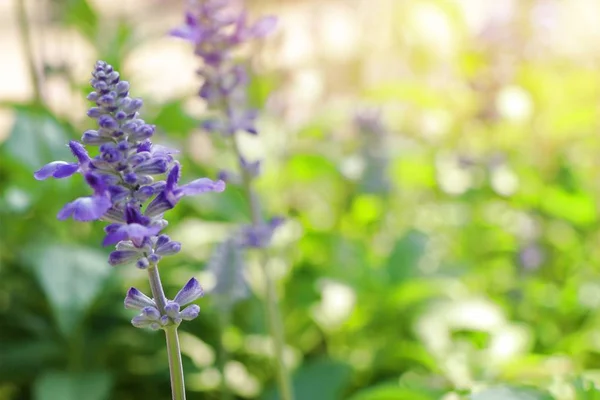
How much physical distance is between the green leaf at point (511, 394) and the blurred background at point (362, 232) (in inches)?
8.7

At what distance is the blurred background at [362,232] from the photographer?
1.78 meters

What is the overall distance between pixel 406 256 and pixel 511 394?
92 cm

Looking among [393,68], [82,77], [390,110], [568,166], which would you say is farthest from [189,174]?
[393,68]

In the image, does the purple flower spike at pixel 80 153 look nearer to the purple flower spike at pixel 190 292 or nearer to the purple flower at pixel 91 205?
the purple flower at pixel 91 205

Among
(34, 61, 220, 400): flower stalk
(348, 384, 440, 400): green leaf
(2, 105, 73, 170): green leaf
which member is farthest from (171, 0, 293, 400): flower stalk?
(2, 105, 73, 170): green leaf

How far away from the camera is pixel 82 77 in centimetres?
234

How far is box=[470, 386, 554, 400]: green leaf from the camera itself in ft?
3.65

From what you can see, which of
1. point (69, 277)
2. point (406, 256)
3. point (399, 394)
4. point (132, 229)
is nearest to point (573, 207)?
point (406, 256)

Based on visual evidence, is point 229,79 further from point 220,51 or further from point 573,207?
point 573,207

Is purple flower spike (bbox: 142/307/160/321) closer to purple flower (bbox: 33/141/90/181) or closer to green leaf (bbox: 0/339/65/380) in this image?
purple flower (bbox: 33/141/90/181)

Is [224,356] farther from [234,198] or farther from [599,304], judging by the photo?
[599,304]

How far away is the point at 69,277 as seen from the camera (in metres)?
1.62

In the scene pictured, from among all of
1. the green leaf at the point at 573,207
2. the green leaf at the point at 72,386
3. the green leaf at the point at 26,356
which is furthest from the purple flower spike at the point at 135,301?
the green leaf at the point at 573,207

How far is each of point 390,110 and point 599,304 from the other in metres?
0.98
